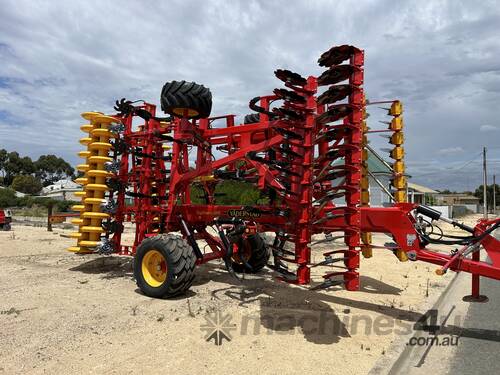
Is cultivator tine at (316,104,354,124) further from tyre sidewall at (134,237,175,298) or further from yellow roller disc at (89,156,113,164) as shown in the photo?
yellow roller disc at (89,156,113,164)

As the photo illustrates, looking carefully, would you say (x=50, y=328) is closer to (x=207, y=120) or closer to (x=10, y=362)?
(x=10, y=362)

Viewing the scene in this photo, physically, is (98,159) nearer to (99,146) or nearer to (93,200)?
(99,146)

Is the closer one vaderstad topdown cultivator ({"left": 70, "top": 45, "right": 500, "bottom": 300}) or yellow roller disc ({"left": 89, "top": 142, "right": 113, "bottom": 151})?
vaderstad topdown cultivator ({"left": 70, "top": 45, "right": 500, "bottom": 300})

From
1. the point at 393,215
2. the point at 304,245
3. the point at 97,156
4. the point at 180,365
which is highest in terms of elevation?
the point at 97,156

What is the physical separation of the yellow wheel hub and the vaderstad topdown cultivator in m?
0.02

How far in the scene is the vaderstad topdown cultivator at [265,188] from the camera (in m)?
5.03

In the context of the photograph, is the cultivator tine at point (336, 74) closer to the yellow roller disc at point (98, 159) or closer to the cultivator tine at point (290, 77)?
the cultivator tine at point (290, 77)

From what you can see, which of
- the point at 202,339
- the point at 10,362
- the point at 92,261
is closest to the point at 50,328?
the point at 10,362

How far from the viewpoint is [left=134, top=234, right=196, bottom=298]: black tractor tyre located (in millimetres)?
6707

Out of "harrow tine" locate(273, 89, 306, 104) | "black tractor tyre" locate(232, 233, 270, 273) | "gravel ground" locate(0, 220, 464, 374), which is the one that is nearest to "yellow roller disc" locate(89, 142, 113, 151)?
"gravel ground" locate(0, 220, 464, 374)

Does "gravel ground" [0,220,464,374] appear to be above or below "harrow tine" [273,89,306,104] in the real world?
below

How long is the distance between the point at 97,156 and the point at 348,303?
5338 millimetres

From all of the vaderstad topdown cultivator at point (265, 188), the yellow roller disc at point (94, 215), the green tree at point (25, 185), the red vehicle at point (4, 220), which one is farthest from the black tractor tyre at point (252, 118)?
the green tree at point (25, 185)

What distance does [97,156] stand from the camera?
8430 millimetres
